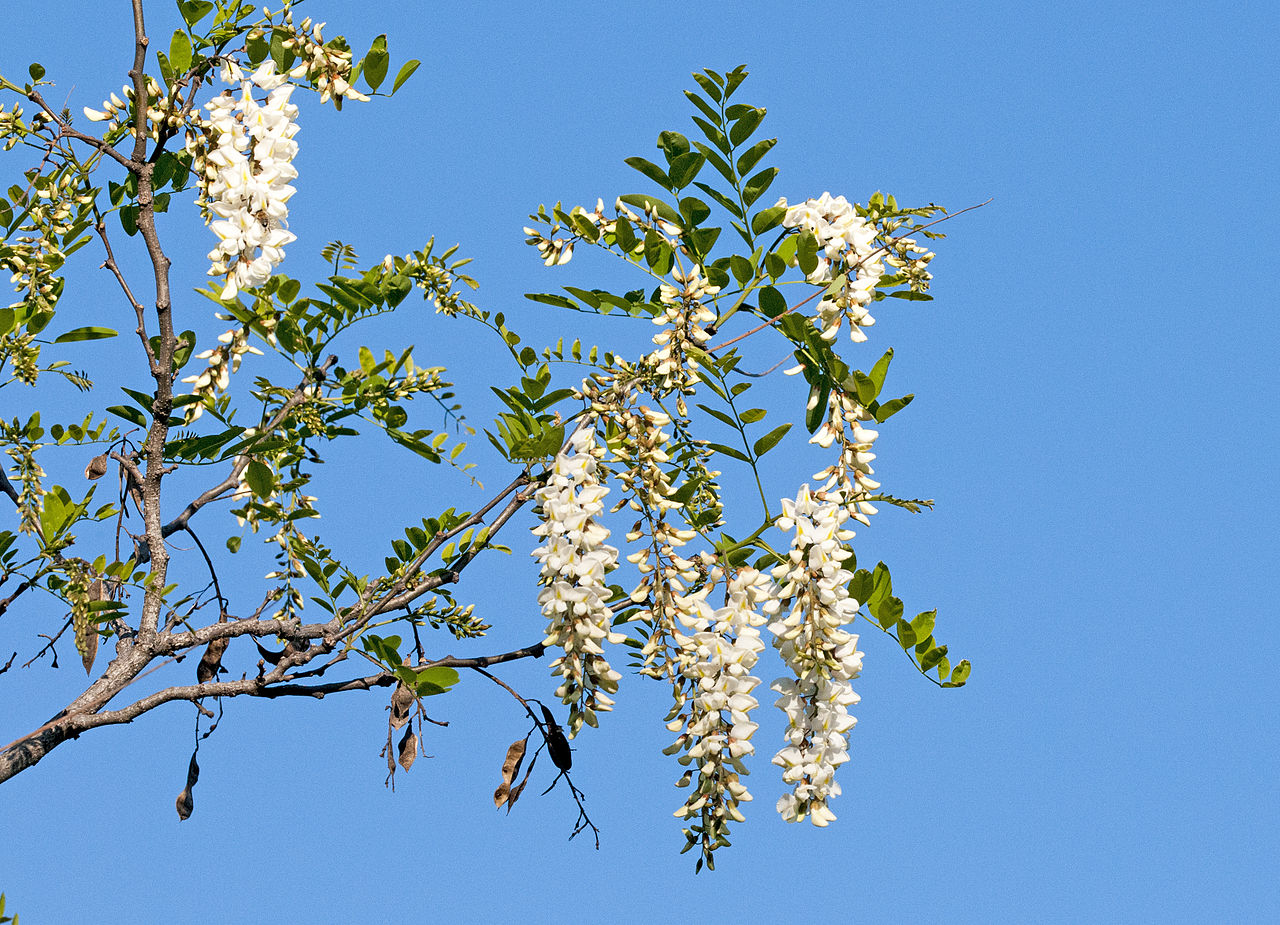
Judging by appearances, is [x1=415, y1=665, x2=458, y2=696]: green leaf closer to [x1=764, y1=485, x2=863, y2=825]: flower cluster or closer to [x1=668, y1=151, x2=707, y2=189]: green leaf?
[x1=764, y1=485, x2=863, y2=825]: flower cluster

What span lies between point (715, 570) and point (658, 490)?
0.22 m

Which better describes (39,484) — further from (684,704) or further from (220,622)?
(684,704)

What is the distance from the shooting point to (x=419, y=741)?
305 centimetres

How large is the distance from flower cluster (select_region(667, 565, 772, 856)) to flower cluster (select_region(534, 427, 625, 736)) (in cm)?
16

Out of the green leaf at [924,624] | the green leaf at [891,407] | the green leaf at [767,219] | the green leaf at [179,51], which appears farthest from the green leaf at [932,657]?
the green leaf at [179,51]

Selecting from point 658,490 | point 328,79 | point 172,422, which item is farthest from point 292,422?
point 658,490

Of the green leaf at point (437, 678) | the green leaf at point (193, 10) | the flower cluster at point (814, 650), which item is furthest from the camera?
the green leaf at point (193, 10)

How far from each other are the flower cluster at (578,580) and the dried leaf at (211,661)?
4.17 feet

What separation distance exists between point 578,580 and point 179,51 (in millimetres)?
1669

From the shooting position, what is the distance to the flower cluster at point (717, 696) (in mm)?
2545

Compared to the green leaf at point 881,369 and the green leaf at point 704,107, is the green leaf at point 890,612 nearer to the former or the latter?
the green leaf at point 881,369

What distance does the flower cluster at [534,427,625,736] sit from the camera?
2537mm

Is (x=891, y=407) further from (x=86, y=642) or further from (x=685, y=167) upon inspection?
(x=86, y=642)

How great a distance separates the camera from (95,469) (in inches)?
143
